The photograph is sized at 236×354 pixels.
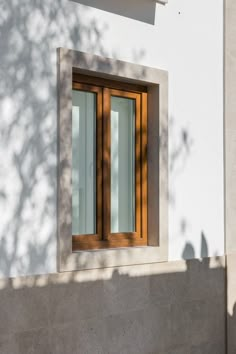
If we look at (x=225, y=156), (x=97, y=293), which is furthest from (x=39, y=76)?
(x=225, y=156)

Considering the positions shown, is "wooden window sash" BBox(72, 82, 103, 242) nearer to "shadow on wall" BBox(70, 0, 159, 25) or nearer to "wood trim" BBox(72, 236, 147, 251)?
"wood trim" BBox(72, 236, 147, 251)

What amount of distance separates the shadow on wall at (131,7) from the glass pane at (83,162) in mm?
845

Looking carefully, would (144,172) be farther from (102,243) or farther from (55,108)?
(55,108)

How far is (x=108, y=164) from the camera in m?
7.13

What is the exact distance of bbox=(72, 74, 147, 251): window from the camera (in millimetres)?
6887

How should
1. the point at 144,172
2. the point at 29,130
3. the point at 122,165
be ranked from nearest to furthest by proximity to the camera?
the point at 29,130 < the point at 122,165 < the point at 144,172

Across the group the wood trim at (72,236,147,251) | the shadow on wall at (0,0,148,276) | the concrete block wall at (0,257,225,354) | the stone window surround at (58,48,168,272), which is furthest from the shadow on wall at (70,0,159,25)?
the concrete block wall at (0,257,225,354)

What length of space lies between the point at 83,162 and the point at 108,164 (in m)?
0.31

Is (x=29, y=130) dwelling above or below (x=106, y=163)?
above

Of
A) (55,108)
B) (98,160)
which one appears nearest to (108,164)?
(98,160)

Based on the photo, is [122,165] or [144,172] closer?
[122,165]

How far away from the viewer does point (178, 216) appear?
25.3ft

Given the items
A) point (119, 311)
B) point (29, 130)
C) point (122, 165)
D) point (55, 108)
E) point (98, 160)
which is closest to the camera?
point (29, 130)

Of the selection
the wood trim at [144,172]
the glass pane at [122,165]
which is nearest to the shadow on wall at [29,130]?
the glass pane at [122,165]
